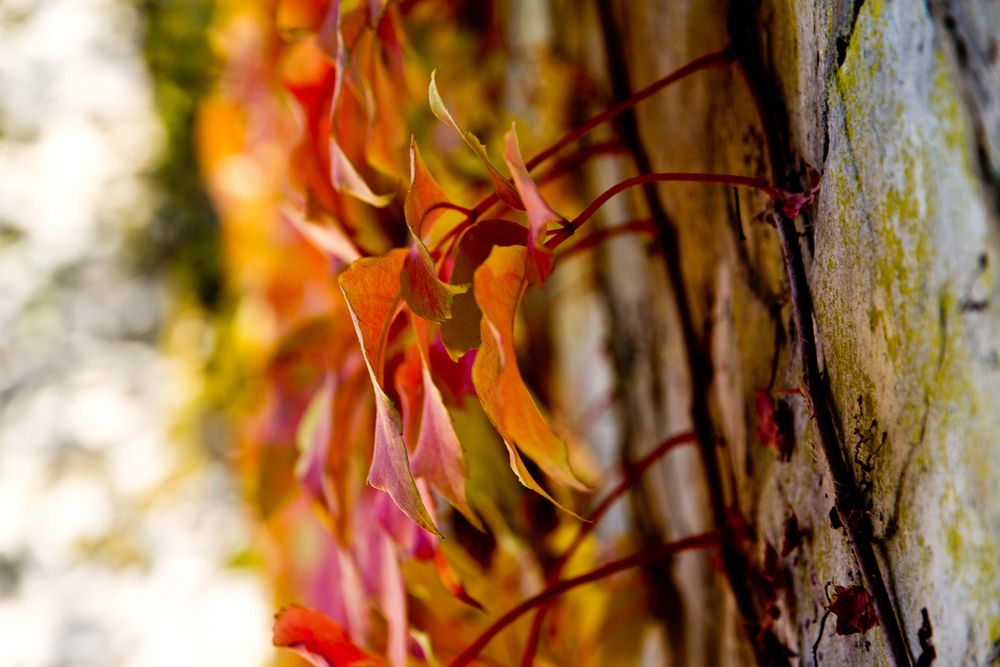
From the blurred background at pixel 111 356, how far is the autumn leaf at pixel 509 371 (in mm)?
1116

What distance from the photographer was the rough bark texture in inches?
7.4

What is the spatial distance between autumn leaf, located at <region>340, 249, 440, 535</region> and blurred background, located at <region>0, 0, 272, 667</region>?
109 cm

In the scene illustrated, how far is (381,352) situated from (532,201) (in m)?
0.08

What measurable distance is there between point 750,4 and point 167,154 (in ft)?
4.59

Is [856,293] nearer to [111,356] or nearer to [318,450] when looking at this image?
[318,450]

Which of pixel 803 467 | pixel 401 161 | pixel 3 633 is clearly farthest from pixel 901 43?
pixel 3 633

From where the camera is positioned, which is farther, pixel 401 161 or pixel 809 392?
pixel 401 161

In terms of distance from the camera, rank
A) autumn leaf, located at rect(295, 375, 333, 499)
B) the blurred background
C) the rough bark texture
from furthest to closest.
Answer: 1. the blurred background
2. autumn leaf, located at rect(295, 375, 333, 499)
3. the rough bark texture

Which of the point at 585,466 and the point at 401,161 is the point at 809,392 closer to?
the point at 401,161

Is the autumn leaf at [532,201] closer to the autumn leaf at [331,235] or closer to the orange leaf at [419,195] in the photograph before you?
the orange leaf at [419,195]

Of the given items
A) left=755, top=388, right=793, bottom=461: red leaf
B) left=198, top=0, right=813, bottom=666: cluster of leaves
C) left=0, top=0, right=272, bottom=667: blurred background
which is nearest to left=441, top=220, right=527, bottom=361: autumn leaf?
left=198, top=0, right=813, bottom=666: cluster of leaves

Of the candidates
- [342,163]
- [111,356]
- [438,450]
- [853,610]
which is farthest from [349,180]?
[111,356]

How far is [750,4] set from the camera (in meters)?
0.32

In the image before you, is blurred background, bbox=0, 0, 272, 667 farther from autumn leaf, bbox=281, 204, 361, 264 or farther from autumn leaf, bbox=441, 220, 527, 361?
autumn leaf, bbox=441, 220, 527, 361
